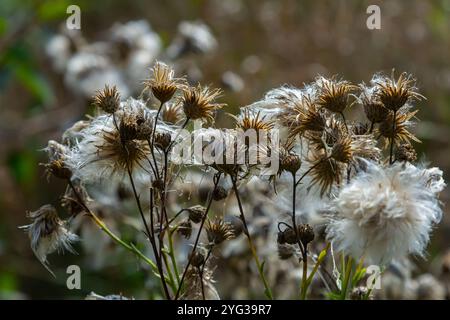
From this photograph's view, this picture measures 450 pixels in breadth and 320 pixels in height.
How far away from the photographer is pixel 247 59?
3.55m

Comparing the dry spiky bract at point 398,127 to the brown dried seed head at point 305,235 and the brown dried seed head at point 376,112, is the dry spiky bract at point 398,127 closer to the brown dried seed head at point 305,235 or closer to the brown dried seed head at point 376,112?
Answer: the brown dried seed head at point 376,112

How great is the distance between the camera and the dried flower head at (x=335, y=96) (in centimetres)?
136

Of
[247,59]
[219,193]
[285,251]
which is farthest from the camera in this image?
[247,59]

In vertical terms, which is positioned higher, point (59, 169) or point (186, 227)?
point (59, 169)

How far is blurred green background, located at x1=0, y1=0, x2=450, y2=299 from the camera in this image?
10.7 feet

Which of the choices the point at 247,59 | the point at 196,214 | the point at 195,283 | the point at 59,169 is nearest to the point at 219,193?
the point at 196,214

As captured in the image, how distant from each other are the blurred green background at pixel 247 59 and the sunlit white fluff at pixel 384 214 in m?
1.94

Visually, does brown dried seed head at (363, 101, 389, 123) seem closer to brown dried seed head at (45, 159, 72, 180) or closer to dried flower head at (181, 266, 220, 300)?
dried flower head at (181, 266, 220, 300)

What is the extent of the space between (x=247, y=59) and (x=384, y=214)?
2403 mm

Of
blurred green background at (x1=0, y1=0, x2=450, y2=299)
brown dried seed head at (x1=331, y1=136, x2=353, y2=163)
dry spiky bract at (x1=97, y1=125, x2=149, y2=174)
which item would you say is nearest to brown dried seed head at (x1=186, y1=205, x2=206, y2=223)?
dry spiky bract at (x1=97, y1=125, x2=149, y2=174)

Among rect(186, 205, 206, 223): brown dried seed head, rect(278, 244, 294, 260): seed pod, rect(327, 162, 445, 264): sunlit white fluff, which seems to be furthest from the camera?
rect(278, 244, 294, 260): seed pod

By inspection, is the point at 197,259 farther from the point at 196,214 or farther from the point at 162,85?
the point at 162,85

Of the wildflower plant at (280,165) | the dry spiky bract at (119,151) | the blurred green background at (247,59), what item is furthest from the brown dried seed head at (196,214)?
the blurred green background at (247,59)
